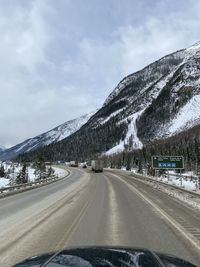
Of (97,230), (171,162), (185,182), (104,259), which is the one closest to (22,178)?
(171,162)

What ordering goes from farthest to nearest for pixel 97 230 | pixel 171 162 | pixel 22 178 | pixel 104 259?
1. pixel 22 178
2. pixel 171 162
3. pixel 97 230
4. pixel 104 259

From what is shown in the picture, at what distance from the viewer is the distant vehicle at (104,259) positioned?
425cm

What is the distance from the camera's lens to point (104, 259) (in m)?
4.37

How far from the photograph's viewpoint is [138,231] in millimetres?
13703

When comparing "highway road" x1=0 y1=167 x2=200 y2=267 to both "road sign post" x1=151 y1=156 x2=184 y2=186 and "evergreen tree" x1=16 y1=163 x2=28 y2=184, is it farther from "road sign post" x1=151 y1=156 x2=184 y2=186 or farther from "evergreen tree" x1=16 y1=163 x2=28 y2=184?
"evergreen tree" x1=16 y1=163 x2=28 y2=184

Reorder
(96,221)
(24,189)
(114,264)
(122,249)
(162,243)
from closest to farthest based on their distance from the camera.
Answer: (114,264)
(122,249)
(162,243)
(96,221)
(24,189)

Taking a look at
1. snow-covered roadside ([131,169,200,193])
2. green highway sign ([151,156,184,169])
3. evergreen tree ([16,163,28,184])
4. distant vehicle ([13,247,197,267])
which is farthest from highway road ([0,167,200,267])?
evergreen tree ([16,163,28,184])

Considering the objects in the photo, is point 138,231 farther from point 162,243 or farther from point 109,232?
point 162,243

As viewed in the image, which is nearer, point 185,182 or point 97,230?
point 97,230

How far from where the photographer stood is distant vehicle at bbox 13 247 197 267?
4.25 m

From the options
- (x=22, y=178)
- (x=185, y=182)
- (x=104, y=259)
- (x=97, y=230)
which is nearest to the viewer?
(x=104, y=259)

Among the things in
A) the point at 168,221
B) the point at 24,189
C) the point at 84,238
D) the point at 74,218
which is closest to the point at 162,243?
the point at 84,238

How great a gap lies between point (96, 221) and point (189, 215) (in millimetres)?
4184

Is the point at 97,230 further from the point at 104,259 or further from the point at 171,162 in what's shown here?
the point at 171,162
